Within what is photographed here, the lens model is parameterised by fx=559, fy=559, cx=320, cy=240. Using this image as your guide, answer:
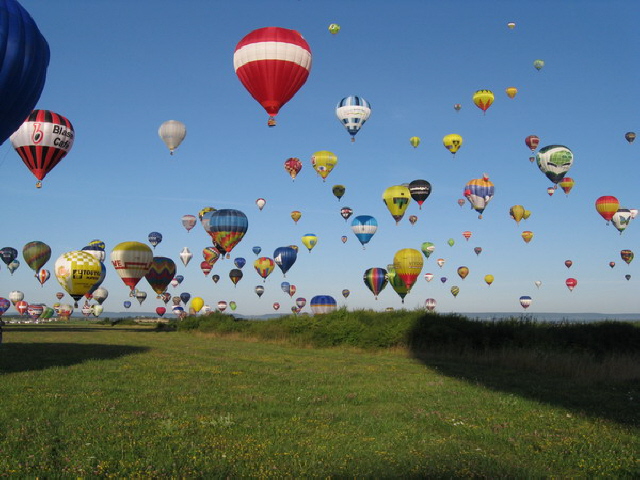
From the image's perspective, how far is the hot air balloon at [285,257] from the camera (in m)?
78.7

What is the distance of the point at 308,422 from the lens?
1145 centimetres

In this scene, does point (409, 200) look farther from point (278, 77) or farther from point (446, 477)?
point (446, 477)

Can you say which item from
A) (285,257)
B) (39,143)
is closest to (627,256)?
(285,257)

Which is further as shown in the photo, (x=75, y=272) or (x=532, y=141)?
(x=532, y=141)

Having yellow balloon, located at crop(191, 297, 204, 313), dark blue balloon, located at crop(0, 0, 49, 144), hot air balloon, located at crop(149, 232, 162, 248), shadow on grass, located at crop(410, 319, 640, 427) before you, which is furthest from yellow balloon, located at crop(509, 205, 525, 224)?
dark blue balloon, located at crop(0, 0, 49, 144)

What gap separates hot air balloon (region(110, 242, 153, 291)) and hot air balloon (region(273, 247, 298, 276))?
24.3 metres

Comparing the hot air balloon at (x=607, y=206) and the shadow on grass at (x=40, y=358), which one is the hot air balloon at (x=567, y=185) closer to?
the hot air balloon at (x=607, y=206)

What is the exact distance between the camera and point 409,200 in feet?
206

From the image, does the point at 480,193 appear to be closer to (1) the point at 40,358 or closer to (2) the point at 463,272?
(2) the point at 463,272

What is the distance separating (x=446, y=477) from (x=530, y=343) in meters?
23.6

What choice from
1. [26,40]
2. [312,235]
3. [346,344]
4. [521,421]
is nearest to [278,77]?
[26,40]

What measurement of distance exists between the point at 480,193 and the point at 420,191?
8.62 m

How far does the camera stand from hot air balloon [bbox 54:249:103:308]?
46500 mm

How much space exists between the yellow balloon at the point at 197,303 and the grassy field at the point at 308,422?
8949 cm
